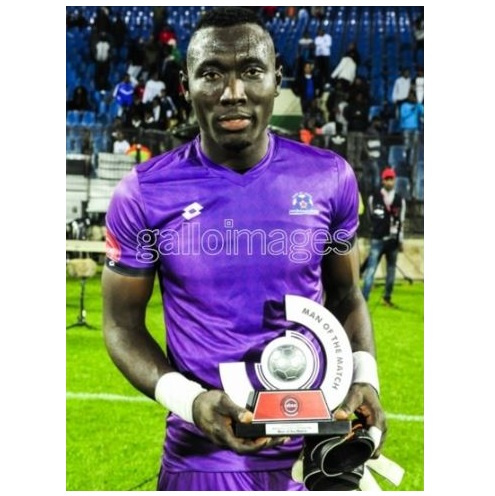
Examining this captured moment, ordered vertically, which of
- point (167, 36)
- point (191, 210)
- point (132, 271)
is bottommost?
point (132, 271)

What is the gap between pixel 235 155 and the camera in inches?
146

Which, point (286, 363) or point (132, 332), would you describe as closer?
point (286, 363)

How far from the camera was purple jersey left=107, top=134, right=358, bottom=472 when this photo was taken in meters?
3.65

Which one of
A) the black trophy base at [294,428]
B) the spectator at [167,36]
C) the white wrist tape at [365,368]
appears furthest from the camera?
the spectator at [167,36]

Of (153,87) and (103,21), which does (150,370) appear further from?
(103,21)

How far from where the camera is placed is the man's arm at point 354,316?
375cm

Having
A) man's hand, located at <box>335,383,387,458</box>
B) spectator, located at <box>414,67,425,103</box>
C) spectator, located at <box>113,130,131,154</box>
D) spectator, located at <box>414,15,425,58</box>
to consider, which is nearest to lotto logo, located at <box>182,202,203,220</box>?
spectator, located at <box>113,130,131,154</box>

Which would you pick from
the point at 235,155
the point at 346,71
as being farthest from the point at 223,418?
the point at 346,71

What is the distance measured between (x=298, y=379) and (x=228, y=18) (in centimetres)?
144

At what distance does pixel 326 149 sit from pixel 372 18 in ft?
2.07

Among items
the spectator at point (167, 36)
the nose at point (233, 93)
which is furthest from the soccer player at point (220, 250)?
the spectator at point (167, 36)

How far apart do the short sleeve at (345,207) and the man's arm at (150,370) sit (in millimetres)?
775

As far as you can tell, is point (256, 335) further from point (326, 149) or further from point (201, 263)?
point (326, 149)

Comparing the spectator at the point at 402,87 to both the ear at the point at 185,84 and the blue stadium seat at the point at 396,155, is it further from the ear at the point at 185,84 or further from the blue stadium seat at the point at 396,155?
the ear at the point at 185,84
